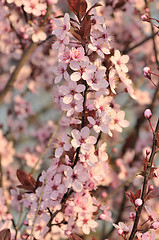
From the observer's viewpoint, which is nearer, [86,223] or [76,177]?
[76,177]

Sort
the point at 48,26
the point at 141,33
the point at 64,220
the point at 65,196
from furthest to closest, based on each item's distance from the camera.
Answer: the point at 141,33 → the point at 48,26 → the point at 64,220 → the point at 65,196

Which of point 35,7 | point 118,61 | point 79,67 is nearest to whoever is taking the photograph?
point 79,67

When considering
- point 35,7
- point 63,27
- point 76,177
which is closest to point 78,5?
point 63,27

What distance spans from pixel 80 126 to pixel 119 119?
215 mm

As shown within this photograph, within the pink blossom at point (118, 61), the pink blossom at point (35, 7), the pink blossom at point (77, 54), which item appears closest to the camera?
the pink blossom at point (77, 54)

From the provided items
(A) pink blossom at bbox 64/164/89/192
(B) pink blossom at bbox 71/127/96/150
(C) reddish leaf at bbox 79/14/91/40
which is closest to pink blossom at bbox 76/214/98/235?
(A) pink blossom at bbox 64/164/89/192

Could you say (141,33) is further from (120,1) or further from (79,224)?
(79,224)

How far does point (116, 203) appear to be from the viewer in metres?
2.88

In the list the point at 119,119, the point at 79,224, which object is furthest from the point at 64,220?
the point at 119,119

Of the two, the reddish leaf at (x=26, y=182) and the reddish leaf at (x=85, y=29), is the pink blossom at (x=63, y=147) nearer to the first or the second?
the reddish leaf at (x=26, y=182)

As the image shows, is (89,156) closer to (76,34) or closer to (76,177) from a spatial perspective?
(76,177)

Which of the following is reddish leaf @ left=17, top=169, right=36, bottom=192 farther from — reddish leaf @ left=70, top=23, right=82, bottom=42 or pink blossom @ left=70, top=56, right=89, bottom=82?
reddish leaf @ left=70, top=23, right=82, bottom=42

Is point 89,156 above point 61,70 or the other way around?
the other way around

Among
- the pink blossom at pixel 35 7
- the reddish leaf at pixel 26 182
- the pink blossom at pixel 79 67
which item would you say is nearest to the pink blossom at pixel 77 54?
the pink blossom at pixel 79 67
